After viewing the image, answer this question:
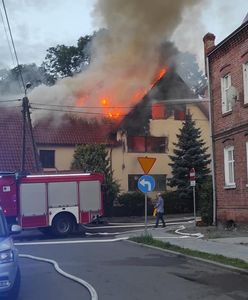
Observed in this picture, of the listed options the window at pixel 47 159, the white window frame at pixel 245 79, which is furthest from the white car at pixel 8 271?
the window at pixel 47 159

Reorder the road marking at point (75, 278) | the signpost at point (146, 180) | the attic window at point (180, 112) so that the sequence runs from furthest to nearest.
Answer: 1. the attic window at point (180, 112)
2. the signpost at point (146, 180)
3. the road marking at point (75, 278)

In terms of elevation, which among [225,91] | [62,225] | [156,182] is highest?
[225,91]

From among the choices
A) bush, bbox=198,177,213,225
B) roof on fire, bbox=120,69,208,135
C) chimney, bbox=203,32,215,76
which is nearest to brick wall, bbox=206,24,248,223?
chimney, bbox=203,32,215,76

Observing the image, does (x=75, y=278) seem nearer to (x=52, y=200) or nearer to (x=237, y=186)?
(x=237, y=186)

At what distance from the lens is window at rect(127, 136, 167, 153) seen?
40.2 m

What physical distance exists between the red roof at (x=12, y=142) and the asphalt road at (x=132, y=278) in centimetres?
2112

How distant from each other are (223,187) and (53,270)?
41.4ft

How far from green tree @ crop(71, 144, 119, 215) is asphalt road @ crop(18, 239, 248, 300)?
19893mm

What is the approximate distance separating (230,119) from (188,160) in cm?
1642

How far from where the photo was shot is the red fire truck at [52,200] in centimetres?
2205

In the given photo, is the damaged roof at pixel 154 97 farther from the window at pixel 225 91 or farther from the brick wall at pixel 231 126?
the window at pixel 225 91

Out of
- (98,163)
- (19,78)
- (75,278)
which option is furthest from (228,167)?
(19,78)

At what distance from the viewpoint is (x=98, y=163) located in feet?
115

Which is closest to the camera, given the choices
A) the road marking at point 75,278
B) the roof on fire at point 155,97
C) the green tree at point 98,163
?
the road marking at point 75,278
